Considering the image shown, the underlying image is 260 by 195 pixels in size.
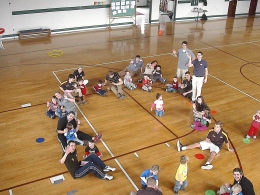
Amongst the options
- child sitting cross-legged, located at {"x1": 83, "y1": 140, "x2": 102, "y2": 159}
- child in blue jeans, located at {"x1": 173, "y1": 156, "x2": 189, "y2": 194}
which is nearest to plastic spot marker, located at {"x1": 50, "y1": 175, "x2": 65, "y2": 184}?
child sitting cross-legged, located at {"x1": 83, "y1": 140, "x2": 102, "y2": 159}

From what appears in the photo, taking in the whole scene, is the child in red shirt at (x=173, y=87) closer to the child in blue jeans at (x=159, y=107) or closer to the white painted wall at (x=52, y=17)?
the child in blue jeans at (x=159, y=107)

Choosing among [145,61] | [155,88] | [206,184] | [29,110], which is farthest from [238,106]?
[29,110]

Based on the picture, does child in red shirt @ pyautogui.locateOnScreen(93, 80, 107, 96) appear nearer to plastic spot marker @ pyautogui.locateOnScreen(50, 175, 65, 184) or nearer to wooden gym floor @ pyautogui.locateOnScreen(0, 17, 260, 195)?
wooden gym floor @ pyautogui.locateOnScreen(0, 17, 260, 195)

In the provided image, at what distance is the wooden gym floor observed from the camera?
272 inches

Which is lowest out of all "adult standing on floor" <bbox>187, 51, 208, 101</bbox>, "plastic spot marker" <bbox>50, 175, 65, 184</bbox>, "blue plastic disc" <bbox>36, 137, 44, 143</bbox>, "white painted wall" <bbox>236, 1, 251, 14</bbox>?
"plastic spot marker" <bbox>50, 175, 65, 184</bbox>

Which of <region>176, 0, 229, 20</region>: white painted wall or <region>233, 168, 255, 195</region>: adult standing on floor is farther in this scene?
<region>176, 0, 229, 20</region>: white painted wall

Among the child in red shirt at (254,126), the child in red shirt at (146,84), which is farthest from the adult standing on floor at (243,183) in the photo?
the child in red shirt at (146,84)

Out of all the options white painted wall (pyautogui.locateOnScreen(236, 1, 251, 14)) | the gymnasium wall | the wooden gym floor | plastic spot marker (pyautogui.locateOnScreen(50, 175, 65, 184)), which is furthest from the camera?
white painted wall (pyautogui.locateOnScreen(236, 1, 251, 14))

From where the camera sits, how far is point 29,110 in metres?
9.57

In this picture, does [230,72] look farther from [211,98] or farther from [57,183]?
[57,183]

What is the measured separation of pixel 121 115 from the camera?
9414 mm

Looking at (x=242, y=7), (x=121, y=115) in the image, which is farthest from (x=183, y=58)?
(x=242, y=7)

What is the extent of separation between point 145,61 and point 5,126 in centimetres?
707

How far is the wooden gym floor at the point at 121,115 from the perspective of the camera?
6.90 metres
